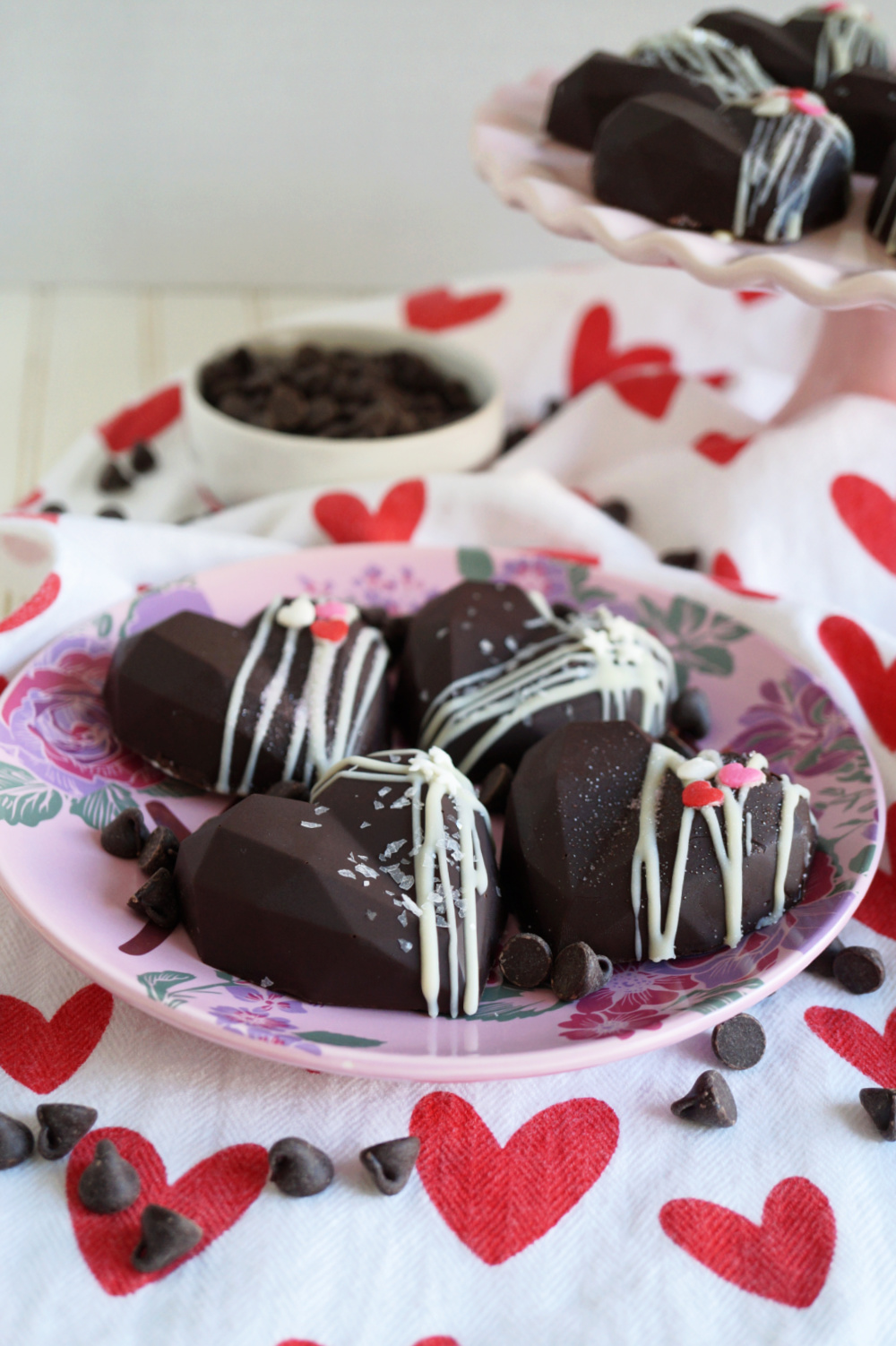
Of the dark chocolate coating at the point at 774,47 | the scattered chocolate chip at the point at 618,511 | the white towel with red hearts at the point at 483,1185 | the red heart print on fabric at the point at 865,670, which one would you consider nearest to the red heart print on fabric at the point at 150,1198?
the white towel with red hearts at the point at 483,1185

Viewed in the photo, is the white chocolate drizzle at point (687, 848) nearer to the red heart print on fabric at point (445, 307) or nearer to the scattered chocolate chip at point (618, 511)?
the scattered chocolate chip at point (618, 511)

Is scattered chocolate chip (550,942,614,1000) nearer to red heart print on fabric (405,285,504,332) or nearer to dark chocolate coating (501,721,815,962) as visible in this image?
dark chocolate coating (501,721,815,962)

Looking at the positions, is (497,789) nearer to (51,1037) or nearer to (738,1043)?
(738,1043)

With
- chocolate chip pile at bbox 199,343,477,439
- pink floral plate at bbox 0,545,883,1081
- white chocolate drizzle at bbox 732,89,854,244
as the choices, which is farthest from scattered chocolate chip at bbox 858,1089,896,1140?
chocolate chip pile at bbox 199,343,477,439

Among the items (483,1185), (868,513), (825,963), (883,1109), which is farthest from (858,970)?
(868,513)

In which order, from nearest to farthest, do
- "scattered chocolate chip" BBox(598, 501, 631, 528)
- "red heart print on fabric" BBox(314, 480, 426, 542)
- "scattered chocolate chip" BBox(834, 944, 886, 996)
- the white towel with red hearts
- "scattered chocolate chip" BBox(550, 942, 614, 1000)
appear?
the white towel with red hearts
"scattered chocolate chip" BBox(550, 942, 614, 1000)
"scattered chocolate chip" BBox(834, 944, 886, 996)
"red heart print on fabric" BBox(314, 480, 426, 542)
"scattered chocolate chip" BBox(598, 501, 631, 528)

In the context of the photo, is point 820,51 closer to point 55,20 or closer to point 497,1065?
point 497,1065
